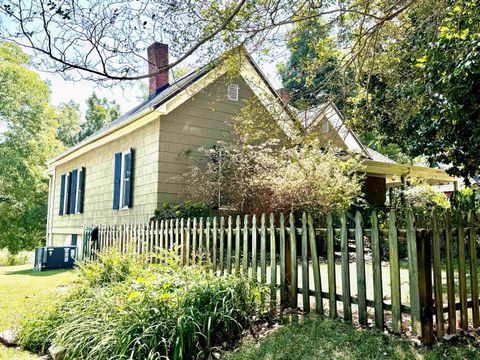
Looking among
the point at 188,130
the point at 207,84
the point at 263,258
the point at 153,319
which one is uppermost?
the point at 207,84

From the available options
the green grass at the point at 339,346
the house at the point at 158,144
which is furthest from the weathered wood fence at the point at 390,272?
the house at the point at 158,144

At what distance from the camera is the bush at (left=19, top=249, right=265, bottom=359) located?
370 cm

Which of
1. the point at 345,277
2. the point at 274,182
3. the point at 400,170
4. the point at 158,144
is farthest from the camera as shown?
the point at 400,170

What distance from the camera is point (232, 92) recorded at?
11.4m

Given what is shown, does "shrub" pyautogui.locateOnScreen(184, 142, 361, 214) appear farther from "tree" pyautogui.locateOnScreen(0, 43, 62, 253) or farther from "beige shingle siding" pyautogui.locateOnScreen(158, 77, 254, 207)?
"tree" pyautogui.locateOnScreen(0, 43, 62, 253)

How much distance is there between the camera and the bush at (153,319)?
12.1 feet

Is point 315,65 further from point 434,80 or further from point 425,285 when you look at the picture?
point 425,285

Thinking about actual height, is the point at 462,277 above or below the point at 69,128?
below

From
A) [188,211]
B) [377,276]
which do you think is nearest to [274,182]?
[188,211]

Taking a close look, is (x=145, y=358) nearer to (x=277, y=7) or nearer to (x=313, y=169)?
(x=277, y=7)

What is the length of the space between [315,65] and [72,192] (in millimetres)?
12186

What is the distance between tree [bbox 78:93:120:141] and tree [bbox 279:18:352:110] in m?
33.3

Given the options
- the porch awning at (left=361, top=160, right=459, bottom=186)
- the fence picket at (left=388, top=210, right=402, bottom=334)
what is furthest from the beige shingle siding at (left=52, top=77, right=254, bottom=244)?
the fence picket at (left=388, top=210, right=402, bottom=334)

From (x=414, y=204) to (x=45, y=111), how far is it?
19.0 metres
